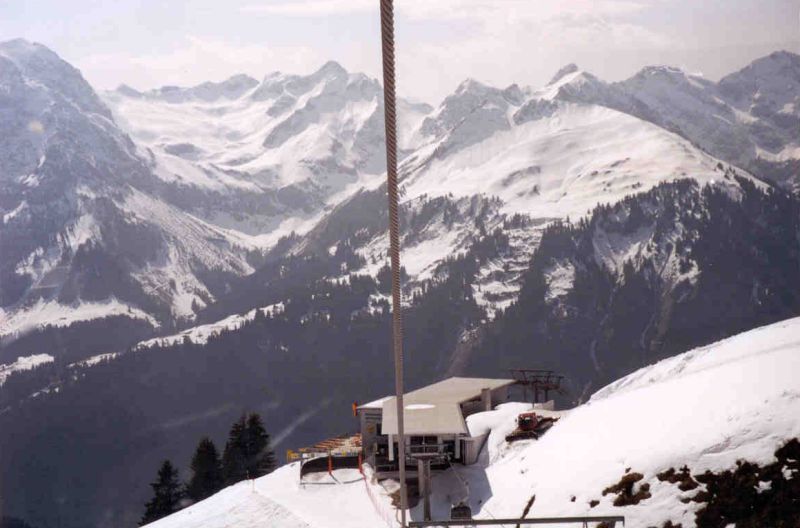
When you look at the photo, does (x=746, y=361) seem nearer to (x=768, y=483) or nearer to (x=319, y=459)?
(x=768, y=483)

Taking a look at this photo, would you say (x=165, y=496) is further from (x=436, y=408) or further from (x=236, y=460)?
(x=436, y=408)

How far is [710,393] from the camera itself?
51594mm

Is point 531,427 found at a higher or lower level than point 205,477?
higher

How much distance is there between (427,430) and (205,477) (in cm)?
6320

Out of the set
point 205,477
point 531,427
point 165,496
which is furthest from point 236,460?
point 531,427

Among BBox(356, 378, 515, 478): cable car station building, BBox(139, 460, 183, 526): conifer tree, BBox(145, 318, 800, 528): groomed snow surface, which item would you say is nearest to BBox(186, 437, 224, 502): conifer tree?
BBox(139, 460, 183, 526): conifer tree

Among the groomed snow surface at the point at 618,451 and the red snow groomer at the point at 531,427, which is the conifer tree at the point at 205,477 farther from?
the red snow groomer at the point at 531,427

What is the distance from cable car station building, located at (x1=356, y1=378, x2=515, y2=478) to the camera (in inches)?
2805

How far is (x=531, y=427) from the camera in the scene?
74188 mm

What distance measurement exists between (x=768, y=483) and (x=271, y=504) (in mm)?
42662

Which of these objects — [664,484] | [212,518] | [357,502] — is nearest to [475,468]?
[357,502]

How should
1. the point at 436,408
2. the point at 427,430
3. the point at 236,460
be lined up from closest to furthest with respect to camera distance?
the point at 427,430, the point at 436,408, the point at 236,460

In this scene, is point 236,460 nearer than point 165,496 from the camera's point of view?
No

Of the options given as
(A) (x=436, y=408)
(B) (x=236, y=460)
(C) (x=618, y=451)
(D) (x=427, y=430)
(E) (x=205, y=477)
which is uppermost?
(C) (x=618, y=451)
